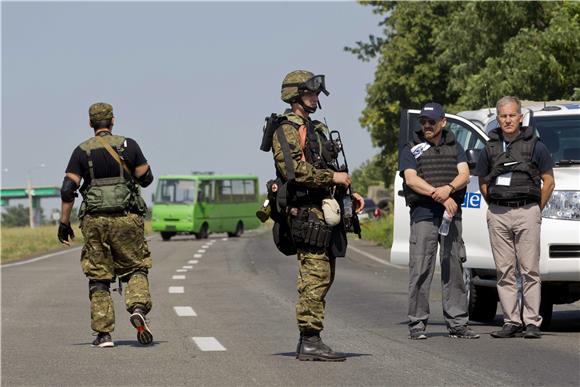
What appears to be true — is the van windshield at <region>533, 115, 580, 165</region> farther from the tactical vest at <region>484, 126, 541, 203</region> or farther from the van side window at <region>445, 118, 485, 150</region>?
the tactical vest at <region>484, 126, 541, 203</region>

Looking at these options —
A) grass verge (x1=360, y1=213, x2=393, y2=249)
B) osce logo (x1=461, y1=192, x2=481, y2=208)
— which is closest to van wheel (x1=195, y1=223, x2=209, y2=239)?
grass verge (x1=360, y1=213, x2=393, y2=249)

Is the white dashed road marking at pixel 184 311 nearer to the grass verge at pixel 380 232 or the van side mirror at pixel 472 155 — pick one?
the van side mirror at pixel 472 155

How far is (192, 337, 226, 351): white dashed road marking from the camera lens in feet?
37.2

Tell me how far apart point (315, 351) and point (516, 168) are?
2851 millimetres

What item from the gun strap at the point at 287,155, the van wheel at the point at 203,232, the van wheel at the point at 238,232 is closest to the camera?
the gun strap at the point at 287,155

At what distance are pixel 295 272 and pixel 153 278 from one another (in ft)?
8.76

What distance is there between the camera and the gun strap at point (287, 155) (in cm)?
998

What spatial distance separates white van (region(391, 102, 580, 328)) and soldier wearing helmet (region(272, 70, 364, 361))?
2.59m

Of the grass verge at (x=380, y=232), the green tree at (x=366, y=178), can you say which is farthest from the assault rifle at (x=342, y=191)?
A: the green tree at (x=366, y=178)

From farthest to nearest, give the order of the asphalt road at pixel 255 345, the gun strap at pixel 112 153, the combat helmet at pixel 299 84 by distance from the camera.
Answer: the gun strap at pixel 112 153 < the combat helmet at pixel 299 84 < the asphalt road at pixel 255 345

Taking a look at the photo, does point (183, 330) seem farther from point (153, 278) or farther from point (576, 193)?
point (153, 278)

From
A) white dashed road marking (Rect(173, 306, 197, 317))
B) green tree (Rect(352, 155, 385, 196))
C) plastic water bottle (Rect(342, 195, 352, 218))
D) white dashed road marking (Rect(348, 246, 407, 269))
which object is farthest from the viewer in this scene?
green tree (Rect(352, 155, 385, 196))

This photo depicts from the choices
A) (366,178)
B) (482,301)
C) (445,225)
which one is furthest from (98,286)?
(366,178)

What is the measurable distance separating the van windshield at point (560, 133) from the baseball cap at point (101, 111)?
4.09 metres
